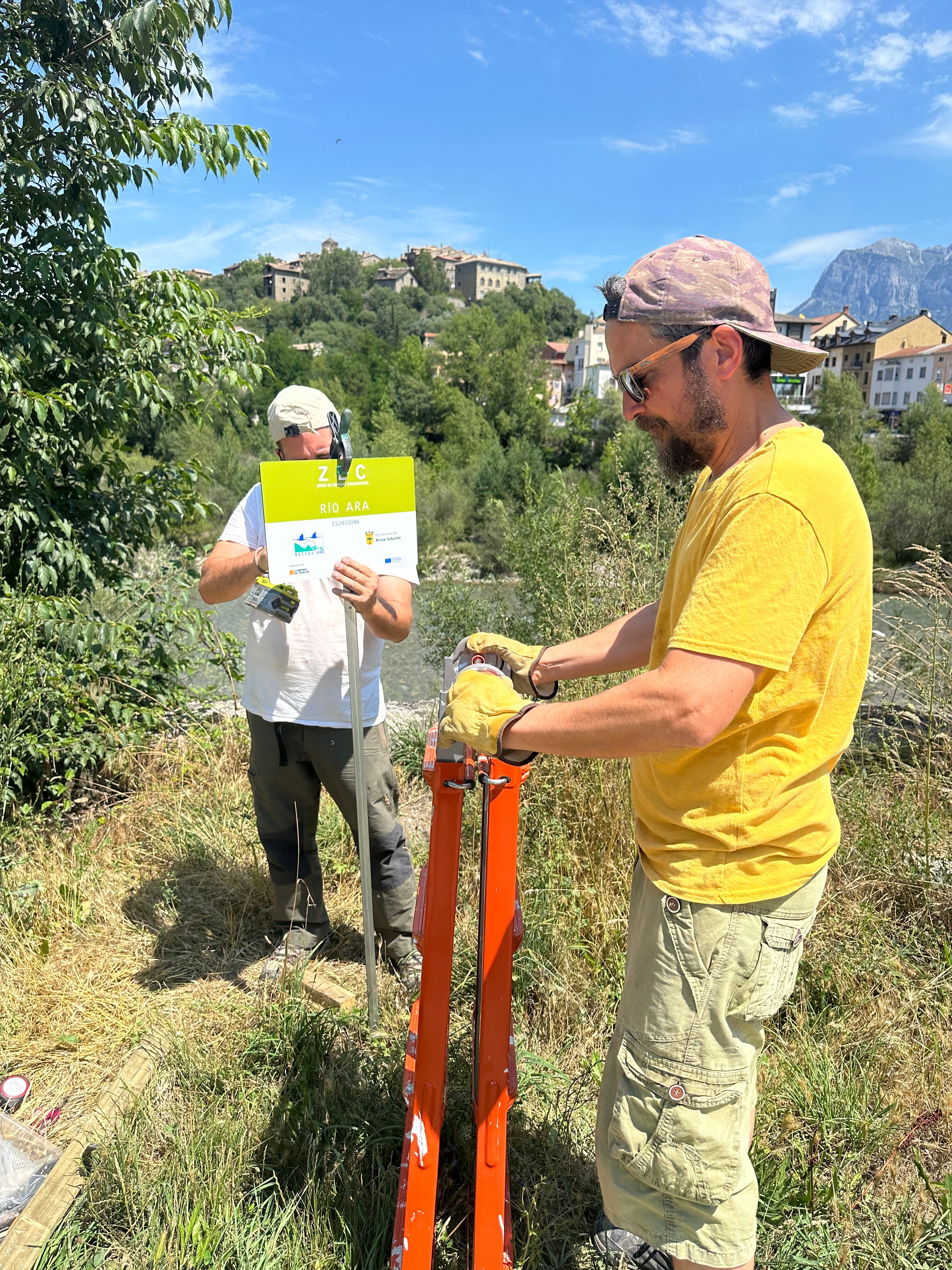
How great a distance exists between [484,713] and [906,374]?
268 ft

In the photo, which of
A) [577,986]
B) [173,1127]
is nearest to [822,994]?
[577,986]

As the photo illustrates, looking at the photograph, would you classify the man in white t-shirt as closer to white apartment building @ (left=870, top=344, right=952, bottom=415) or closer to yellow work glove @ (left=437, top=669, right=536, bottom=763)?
yellow work glove @ (left=437, top=669, right=536, bottom=763)

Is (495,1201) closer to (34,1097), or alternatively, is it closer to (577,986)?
(577,986)

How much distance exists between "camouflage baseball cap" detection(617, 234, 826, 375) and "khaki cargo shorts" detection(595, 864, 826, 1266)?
3.16 ft

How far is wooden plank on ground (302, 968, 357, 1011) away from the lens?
2670 millimetres

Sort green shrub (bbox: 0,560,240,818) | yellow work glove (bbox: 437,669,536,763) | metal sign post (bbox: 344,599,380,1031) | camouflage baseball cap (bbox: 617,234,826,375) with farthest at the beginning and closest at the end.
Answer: green shrub (bbox: 0,560,240,818), metal sign post (bbox: 344,599,380,1031), yellow work glove (bbox: 437,669,536,763), camouflage baseball cap (bbox: 617,234,826,375)

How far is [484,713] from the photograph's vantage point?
4.75 ft

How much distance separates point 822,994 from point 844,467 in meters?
2.02

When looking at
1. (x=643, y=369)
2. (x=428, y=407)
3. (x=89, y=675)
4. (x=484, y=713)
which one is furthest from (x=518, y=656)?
(x=428, y=407)

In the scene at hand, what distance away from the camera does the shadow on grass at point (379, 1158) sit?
74.4 inches

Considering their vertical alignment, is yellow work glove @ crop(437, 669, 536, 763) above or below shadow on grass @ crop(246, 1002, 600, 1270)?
above

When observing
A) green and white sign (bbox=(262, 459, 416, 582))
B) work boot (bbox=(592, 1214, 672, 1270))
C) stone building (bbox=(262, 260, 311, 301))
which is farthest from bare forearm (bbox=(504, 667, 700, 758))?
stone building (bbox=(262, 260, 311, 301))

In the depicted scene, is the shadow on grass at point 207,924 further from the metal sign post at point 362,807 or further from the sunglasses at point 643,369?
the sunglasses at point 643,369

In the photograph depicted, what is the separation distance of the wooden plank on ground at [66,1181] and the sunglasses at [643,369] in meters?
2.09
